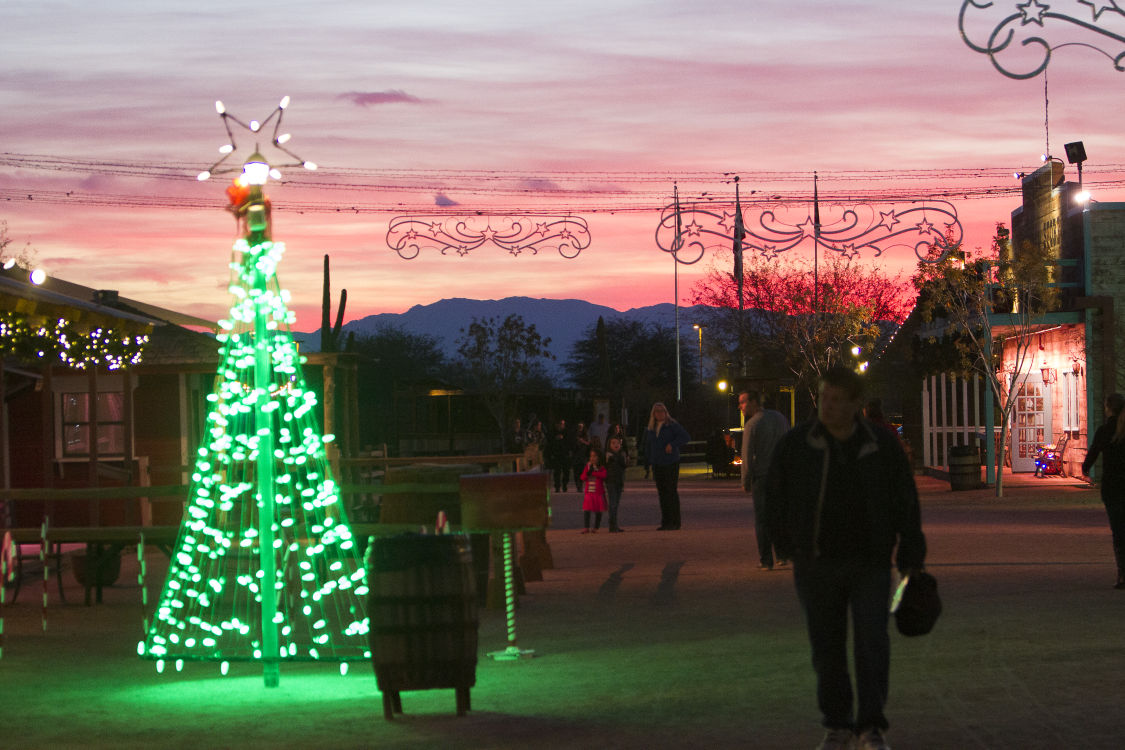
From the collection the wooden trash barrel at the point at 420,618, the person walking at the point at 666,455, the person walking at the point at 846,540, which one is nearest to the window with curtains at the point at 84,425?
the person walking at the point at 666,455

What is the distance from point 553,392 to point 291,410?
5044 cm

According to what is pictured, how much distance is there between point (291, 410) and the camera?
9391 mm

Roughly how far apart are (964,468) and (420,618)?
23.4m

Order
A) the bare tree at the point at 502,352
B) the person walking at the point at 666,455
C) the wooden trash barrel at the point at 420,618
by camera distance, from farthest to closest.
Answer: the bare tree at the point at 502,352 → the person walking at the point at 666,455 → the wooden trash barrel at the point at 420,618

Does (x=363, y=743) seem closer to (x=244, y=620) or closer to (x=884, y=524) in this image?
(x=884, y=524)

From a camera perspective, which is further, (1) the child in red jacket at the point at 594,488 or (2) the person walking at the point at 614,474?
(2) the person walking at the point at 614,474

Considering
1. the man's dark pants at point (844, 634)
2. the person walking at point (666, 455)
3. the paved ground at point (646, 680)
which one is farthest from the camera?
the person walking at point (666, 455)

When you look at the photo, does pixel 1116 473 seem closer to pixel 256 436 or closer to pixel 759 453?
pixel 759 453

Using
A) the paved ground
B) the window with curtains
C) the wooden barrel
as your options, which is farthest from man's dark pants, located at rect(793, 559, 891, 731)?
the wooden barrel

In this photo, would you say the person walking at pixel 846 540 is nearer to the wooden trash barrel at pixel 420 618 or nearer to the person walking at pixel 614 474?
the wooden trash barrel at pixel 420 618

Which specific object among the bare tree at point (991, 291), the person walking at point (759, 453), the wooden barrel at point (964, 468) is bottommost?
the wooden barrel at point (964, 468)

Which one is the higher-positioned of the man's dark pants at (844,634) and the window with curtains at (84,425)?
the window with curtains at (84,425)

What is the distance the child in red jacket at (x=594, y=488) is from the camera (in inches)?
819

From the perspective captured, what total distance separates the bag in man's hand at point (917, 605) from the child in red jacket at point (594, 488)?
1425 cm
